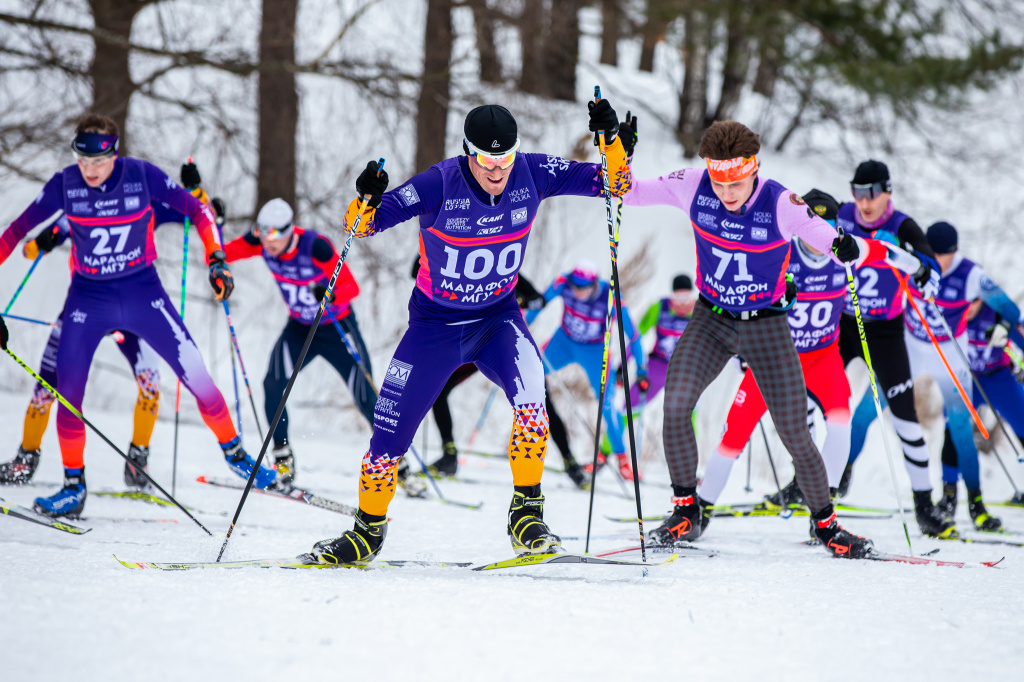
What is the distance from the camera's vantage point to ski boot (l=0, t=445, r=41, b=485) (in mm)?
4875

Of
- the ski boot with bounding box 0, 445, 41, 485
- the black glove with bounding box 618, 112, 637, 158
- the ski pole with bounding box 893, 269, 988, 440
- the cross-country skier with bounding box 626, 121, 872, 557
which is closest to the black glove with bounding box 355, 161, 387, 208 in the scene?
the black glove with bounding box 618, 112, 637, 158

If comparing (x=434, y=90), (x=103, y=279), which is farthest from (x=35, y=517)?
(x=434, y=90)

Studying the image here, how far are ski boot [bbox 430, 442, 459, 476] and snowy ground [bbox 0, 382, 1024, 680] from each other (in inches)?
82.6

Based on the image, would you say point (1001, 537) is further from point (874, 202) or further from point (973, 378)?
point (874, 202)

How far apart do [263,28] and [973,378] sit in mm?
7845

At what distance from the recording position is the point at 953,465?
18.4 feet

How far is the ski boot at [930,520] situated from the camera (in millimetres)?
4836

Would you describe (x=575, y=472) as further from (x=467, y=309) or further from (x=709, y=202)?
(x=467, y=309)

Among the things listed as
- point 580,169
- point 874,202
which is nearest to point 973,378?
point 874,202

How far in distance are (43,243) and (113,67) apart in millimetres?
4621

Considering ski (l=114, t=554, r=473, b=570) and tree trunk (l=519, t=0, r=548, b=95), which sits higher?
tree trunk (l=519, t=0, r=548, b=95)

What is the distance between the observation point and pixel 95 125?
13.9ft

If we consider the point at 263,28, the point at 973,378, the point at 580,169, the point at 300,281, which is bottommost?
the point at 973,378

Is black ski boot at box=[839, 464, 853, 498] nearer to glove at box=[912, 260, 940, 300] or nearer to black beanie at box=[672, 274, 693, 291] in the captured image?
glove at box=[912, 260, 940, 300]
